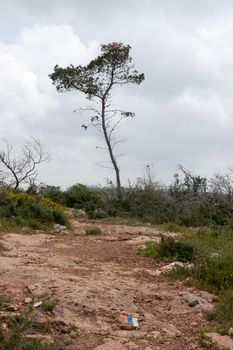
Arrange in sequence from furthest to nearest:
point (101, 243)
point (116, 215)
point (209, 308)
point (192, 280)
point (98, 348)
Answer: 1. point (116, 215)
2. point (101, 243)
3. point (192, 280)
4. point (209, 308)
5. point (98, 348)

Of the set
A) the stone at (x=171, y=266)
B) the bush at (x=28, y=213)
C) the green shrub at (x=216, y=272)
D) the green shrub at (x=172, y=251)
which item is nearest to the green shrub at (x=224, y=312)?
the green shrub at (x=216, y=272)

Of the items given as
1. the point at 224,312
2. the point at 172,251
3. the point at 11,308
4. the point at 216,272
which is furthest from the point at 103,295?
the point at 172,251

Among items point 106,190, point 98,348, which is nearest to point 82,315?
point 98,348

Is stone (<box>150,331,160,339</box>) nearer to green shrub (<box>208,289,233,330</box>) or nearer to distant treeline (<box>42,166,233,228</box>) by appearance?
green shrub (<box>208,289,233,330</box>)

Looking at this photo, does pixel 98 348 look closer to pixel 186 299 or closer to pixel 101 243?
pixel 186 299

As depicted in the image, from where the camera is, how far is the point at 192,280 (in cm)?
631

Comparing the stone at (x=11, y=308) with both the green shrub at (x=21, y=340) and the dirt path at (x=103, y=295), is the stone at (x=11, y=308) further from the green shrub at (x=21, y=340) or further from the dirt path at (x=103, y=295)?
the green shrub at (x=21, y=340)

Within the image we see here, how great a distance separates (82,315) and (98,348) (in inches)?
26.5

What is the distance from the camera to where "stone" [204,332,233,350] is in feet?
14.5

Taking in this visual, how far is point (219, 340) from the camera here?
453cm

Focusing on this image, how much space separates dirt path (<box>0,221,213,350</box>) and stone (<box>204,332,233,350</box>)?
0.42 ft

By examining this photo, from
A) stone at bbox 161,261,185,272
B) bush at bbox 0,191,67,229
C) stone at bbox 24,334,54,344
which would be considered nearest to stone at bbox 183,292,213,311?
stone at bbox 161,261,185,272

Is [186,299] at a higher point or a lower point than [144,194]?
lower

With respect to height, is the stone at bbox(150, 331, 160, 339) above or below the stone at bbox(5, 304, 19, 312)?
below
